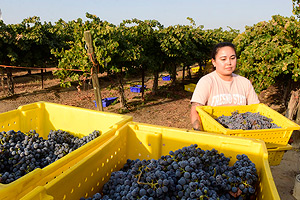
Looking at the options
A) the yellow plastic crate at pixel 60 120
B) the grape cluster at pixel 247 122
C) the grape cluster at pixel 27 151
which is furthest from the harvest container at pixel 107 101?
the grape cluster at pixel 247 122

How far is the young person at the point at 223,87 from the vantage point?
2.43 metres

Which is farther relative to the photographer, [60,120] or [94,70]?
[94,70]

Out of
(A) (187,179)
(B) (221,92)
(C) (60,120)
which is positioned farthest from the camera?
(B) (221,92)

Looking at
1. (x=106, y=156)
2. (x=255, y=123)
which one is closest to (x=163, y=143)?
(x=106, y=156)

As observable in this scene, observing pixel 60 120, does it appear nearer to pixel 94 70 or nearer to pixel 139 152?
pixel 139 152

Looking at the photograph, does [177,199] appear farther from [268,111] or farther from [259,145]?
[268,111]

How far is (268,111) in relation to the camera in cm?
236

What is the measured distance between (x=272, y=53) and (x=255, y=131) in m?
3.88

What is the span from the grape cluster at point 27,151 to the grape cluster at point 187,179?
603mm

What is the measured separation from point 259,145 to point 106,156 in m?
0.97

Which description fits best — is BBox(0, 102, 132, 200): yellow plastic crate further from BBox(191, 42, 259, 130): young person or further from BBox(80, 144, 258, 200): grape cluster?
BBox(191, 42, 259, 130): young person

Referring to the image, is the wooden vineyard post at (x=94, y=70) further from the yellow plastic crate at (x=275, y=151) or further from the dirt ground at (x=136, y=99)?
the dirt ground at (x=136, y=99)

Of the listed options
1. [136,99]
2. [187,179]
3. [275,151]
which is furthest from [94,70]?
[136,99]

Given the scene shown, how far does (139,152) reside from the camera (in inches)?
64.6
